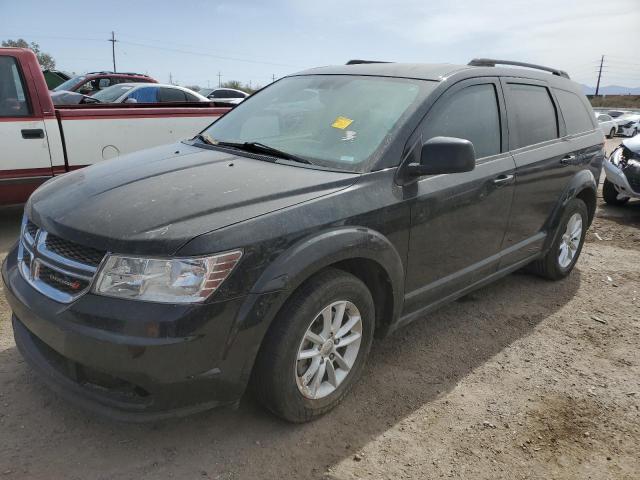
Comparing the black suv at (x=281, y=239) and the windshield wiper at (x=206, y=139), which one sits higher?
the windshield wiper at (x=206, y=139)

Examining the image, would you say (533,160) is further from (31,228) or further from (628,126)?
(628,126)

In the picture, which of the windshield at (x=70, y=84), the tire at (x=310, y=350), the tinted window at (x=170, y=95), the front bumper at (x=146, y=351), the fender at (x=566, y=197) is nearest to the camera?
the front bumper at (x=146, y=351)

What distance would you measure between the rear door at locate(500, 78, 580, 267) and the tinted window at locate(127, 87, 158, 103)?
9.11 m

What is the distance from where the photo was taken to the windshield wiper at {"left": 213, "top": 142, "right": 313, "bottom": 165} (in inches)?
116

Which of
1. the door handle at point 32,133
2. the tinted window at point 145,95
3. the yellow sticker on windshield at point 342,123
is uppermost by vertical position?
the tinted window at point 145,95

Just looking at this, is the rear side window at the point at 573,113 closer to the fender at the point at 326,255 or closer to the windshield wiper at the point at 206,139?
the fender at the point at 326,255

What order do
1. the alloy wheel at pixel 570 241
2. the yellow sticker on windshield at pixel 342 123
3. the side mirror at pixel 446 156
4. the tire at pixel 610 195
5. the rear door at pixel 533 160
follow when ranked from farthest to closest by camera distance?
the tire at pixel 610 195
the alloy wheel at pixel 570 241
the rear door at pixel 533 160
the yellow sticker on windshield at pixel 342 123
the side mirror at pixel 446 156

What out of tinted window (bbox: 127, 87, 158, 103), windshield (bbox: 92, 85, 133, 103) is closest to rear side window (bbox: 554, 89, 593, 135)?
tinted window (bbox: 127, 87, 158, 103)

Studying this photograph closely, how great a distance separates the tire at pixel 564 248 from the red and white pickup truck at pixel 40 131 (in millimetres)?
4618

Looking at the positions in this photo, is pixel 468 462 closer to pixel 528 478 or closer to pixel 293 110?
pixel 528 478

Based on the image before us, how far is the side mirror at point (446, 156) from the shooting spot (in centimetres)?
274

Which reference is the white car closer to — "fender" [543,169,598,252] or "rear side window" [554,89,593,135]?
"rear side window" [554,89,593,135]

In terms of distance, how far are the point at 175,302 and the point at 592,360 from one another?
9.28 feet

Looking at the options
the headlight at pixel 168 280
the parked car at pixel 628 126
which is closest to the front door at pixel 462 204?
the headlight at pixel 168 280
